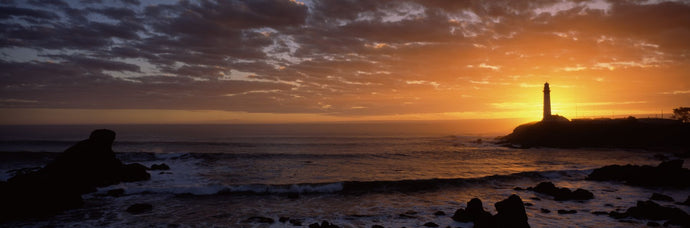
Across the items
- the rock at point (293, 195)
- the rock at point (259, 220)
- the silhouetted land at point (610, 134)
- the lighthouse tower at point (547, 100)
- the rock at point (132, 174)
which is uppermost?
the lighthouse tower at point (547, 100)

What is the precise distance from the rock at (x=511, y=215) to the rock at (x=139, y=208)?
58.1ft

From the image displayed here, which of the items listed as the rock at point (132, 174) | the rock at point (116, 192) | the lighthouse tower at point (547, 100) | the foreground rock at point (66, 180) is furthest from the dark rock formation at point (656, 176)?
the lighthouse tower at point (547, 100)

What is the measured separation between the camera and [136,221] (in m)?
16.5

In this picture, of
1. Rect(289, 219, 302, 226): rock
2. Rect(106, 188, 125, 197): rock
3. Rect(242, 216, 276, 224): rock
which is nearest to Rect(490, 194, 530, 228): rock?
Rect(289, 219, 302, 226): rock

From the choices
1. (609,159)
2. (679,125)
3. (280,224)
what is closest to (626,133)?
(679,125)

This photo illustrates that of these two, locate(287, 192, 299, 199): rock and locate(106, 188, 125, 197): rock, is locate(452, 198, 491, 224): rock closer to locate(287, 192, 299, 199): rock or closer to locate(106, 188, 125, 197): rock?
locate(287, 192, 299, 199): rock

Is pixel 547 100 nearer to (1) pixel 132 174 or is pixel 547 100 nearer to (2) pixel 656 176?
(2) pixel 656 176

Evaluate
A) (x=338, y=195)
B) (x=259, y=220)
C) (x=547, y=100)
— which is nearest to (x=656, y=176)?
(x=338, y=195)

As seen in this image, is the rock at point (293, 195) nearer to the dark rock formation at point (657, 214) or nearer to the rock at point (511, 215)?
Answer: the rock at point (511, 215)

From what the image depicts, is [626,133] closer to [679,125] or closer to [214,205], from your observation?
[679,125]

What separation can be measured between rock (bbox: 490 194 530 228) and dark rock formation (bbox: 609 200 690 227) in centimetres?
635

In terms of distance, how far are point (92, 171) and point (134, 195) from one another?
5915 mm

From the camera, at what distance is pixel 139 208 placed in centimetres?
1850

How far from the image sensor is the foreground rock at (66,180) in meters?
17.3
